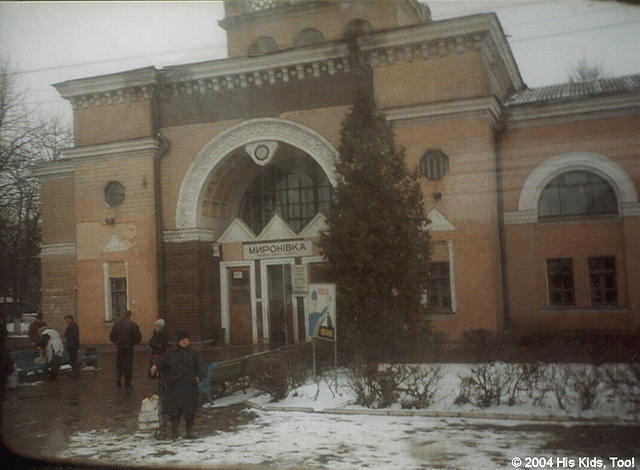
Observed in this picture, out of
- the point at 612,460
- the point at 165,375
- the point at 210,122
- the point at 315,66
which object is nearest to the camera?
the point at 612,460

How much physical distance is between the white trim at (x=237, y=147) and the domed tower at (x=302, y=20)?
2334 millimetres

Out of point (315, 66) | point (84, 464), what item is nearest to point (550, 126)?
point (315, 66)

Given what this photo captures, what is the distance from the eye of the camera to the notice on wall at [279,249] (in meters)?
17.8

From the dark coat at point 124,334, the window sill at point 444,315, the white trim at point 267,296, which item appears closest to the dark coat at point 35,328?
the dark coat at point 124,334

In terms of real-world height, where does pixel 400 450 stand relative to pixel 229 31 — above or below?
below

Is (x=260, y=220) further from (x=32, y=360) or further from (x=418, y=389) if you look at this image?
(x=418, y=389)

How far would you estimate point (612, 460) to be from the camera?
6.38 m

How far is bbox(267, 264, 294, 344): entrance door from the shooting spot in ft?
59.8

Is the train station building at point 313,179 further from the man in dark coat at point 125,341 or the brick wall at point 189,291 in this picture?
the man in dark coat at point 125,341

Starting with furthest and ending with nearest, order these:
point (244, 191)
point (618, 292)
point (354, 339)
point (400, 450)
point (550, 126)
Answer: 1. point (244, 191)
2. point (550, 126)
3. point (618, 292)
4. point (354, 339)
5. point (400, 450)

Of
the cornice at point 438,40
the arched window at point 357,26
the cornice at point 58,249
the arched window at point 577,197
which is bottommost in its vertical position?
the cornice at point 58,249

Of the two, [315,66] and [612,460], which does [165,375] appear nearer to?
[612,460]

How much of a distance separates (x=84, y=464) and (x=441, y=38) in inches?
468

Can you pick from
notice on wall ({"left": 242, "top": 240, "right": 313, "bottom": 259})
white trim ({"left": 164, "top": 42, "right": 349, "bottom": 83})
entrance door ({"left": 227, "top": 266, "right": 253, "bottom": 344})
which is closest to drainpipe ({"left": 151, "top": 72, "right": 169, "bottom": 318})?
white trim ({"left": 164, "top": 42, "right": 349, "bottom": 83})
